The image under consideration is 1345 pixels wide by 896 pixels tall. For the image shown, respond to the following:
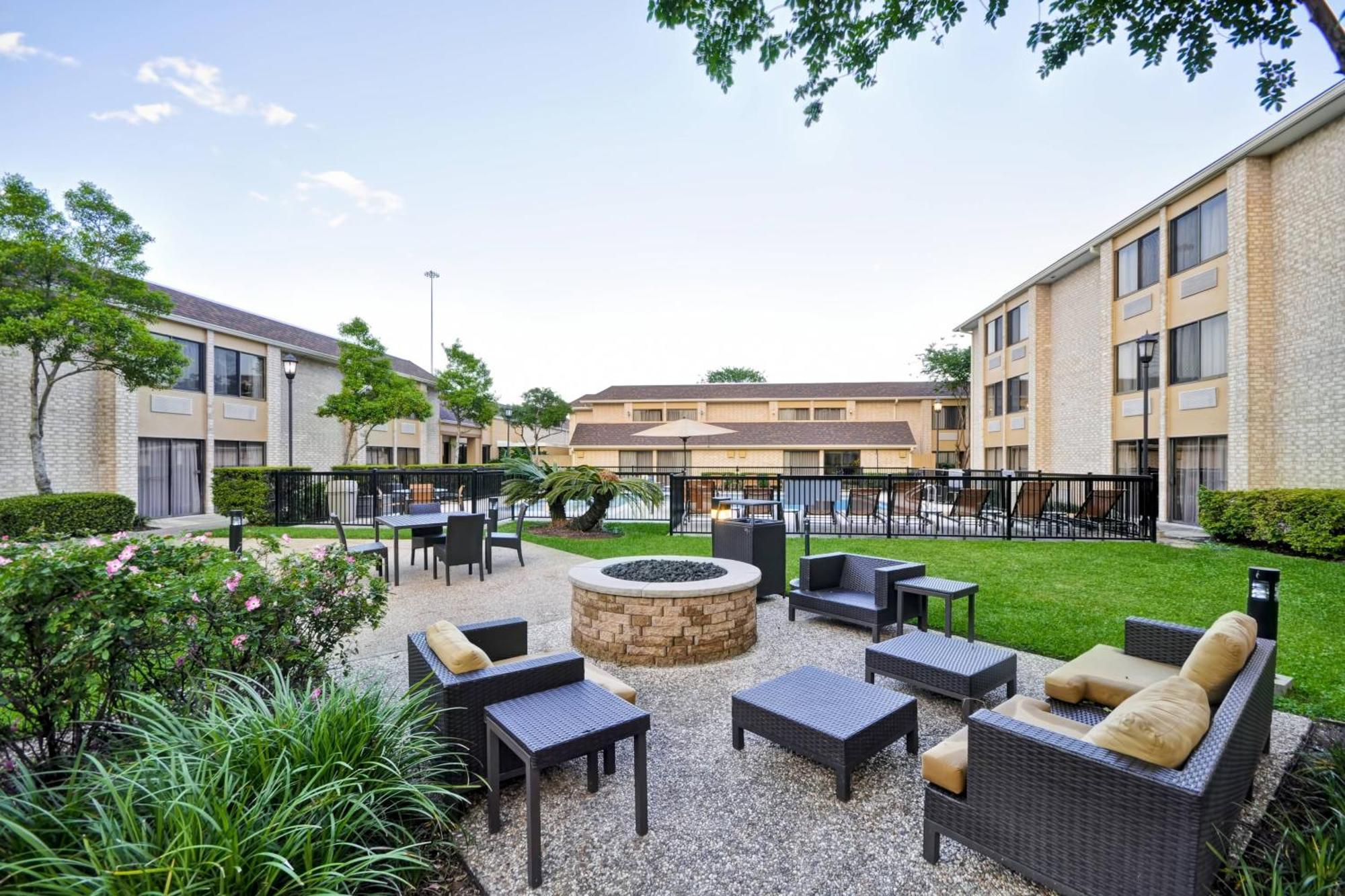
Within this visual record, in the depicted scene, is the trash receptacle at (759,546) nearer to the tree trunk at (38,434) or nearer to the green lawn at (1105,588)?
the green lawn at (1105,588)

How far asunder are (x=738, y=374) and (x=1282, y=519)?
54543 millimetres

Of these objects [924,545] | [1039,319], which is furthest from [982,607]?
[1039,319]

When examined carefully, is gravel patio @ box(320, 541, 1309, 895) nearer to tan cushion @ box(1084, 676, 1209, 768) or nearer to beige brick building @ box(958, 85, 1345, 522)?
tan cushion @ box(1084, 676, 1209, 768)

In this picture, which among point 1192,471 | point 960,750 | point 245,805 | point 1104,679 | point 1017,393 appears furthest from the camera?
point 1017,393

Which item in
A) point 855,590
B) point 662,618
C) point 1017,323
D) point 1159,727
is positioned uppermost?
point 1017,323

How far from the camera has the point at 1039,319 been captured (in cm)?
2050

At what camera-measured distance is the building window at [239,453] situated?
18078mm

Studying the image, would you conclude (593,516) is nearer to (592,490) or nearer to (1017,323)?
(592,490)

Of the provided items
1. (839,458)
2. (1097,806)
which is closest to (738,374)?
(839,458)

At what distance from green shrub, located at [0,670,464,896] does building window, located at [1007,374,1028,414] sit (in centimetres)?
2423

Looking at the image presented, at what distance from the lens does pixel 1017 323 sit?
2236 cm

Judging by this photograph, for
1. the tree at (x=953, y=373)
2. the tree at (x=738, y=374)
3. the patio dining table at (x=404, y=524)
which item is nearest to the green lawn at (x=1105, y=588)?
the patio dining table at (x=404, y=524)

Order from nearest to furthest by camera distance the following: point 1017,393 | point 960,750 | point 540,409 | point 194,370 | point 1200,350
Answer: point 960,750, point 1200,350, point 194,370, point 1017,393, point 540,409

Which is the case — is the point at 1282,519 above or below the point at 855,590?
above
